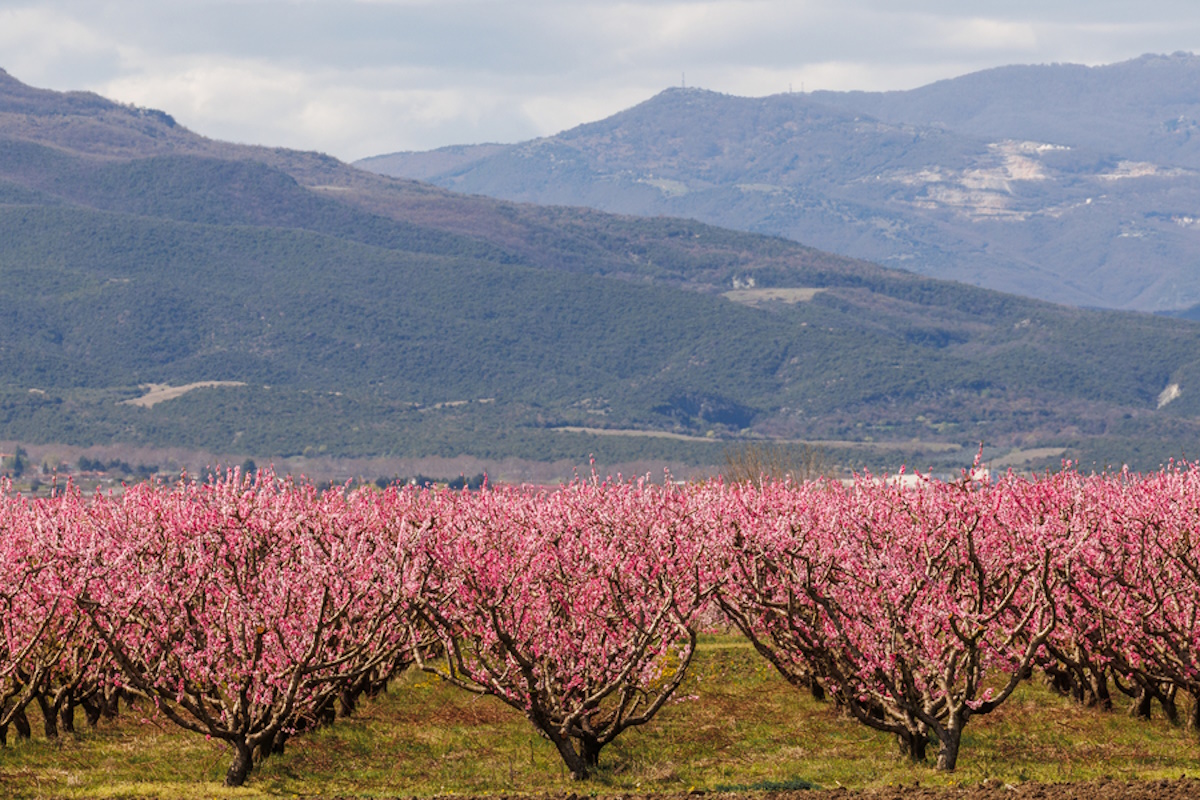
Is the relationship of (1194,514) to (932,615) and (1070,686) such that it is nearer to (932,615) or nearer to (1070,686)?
(932,615)

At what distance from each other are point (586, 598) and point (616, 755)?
2.49 meters

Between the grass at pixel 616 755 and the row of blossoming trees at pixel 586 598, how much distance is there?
662mm

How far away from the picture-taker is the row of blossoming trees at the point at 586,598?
23.2m

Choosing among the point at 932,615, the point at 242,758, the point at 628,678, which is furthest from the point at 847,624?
the point at 242,758

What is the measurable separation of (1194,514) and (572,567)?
9.89 m

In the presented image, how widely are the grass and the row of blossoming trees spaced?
66 centimetres

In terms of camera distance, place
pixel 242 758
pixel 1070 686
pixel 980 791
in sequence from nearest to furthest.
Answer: pixel 980 791, pixel 242 758, pixel 1070 686

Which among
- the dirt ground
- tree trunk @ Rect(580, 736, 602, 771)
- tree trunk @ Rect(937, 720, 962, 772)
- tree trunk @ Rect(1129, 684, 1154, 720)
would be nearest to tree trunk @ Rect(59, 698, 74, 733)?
tree trunk @ Rect(580, 736, 602, 771)

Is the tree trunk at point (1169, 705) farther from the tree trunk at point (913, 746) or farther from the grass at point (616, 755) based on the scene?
the tree trunk at point (913, 746)

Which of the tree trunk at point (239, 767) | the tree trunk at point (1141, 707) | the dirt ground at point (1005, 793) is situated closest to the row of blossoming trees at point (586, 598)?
the tree trunk at point (239, 767)

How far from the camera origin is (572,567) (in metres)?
28.4

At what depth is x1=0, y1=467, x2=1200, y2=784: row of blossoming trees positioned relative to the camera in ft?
76.3

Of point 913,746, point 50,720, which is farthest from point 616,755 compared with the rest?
point 50,720

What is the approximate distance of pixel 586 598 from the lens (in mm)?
27312
